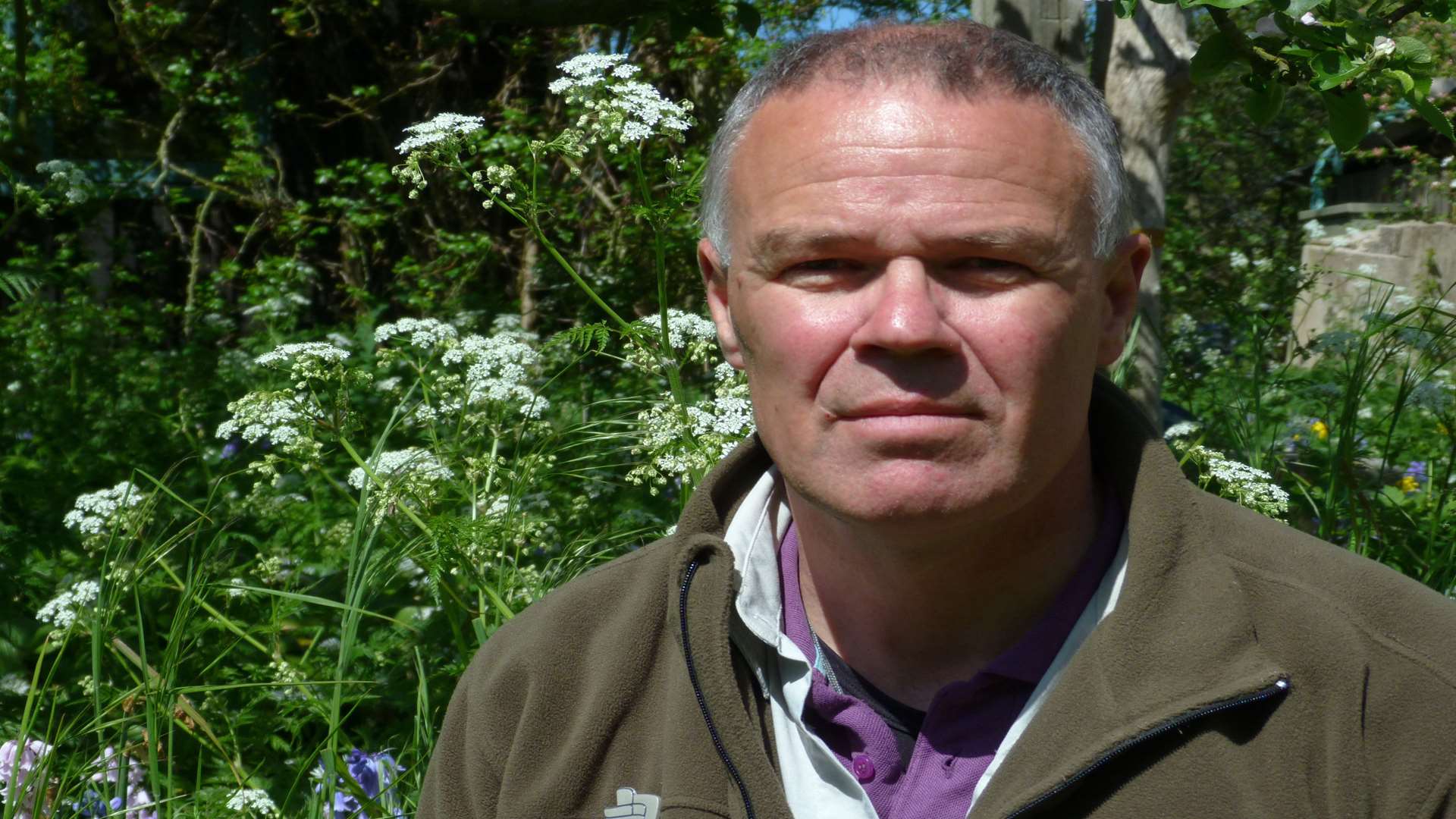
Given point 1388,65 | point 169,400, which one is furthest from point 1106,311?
point 169,400

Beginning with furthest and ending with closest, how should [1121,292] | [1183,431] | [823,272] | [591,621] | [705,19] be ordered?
[705,19] → [1183,431] → [591,621] → [1121,292] → [823,272]

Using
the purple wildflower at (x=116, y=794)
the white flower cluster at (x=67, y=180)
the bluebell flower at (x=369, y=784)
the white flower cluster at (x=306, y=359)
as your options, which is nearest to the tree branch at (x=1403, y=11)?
the white flower cluster at (x=306, y=359)

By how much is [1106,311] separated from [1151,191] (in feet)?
5.93

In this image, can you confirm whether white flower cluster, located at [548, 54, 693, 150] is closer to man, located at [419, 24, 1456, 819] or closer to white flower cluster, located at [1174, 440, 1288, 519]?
man, located at [419, 24, 1456, 819]

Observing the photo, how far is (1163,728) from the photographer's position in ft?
4.82

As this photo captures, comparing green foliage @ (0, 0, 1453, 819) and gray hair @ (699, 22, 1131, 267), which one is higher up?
gray hair @ (699, 22, 1131, 267)

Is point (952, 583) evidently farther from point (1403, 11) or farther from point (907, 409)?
point (1403, 11)

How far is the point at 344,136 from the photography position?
24.0ft

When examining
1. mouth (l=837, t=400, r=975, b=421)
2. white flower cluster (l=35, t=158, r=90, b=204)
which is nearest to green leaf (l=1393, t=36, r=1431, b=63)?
mouth (l=837, t=400, r=975, b=421)

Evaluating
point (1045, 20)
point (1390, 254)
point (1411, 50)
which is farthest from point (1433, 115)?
point (1390, 254)

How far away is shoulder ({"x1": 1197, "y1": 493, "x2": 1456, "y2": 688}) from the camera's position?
1.48 m

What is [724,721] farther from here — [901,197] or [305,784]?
[305,784]

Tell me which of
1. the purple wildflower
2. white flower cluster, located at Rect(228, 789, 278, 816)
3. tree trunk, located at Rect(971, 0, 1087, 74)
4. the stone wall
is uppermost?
Result: tree trunk, located at Rect(971, 0, 1087, 74)

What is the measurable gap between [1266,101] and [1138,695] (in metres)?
1.61
